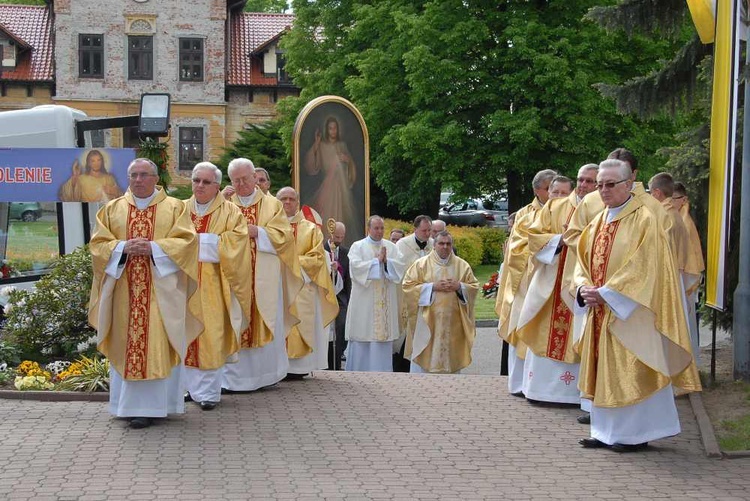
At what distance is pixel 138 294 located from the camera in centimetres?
900

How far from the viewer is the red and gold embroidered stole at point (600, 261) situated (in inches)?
330

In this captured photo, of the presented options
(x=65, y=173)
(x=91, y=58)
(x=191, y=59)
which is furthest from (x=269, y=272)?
(x=91, y=58)

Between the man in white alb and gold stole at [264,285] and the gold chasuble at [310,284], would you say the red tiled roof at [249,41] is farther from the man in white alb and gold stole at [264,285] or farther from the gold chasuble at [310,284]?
the man in white alb and gold stole at [264,285]

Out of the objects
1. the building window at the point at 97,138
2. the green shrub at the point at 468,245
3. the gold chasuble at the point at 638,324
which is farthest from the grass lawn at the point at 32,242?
the green shrub at the point at 468,245

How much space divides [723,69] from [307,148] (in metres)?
6.53

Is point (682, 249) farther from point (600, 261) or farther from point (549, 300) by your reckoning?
point (600, 261)

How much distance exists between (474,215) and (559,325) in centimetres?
3551

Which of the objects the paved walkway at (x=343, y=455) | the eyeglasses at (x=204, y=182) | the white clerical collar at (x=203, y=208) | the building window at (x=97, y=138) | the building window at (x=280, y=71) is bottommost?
the paved walkway at (x=343, y=455)

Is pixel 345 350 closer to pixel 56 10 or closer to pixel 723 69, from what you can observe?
pixel 723 69

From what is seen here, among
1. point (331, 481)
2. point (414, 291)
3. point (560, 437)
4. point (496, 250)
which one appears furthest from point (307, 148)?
point (496, 250)

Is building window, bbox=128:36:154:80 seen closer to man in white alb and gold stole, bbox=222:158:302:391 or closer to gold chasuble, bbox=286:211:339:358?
gold chasuble, bbox=286:211:339:358

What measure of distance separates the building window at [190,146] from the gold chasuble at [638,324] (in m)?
39.5

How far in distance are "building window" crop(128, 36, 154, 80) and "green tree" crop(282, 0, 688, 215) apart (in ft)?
49.4

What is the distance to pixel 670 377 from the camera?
26.8 feet
